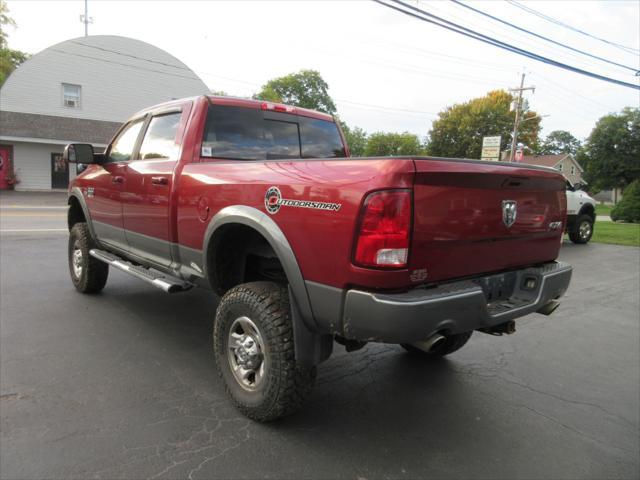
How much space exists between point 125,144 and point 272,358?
3.13m

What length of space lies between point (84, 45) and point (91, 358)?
2563 centimetres

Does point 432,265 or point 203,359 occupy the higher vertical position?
point 432,265

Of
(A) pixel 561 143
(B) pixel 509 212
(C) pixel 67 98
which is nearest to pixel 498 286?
(B) pixel 509 212

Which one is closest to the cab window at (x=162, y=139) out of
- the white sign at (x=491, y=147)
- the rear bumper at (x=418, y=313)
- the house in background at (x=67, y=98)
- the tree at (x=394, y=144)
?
the rear bumper at (x=418, y=313)

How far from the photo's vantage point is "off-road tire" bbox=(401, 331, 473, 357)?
3.70m

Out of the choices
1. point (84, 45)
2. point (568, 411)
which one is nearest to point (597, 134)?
point (84, 45)

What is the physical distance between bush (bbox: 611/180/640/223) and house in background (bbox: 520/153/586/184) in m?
36.0

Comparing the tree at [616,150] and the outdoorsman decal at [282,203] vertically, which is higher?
the tree at [616,150]

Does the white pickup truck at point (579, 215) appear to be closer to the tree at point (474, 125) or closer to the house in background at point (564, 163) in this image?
the tree at point (474, 125)

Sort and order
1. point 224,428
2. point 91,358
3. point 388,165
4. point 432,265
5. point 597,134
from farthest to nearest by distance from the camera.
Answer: point 597,134 → point 91,358 → point 224,428 → point 432,265 → point 388,165

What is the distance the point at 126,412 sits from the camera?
9.61ft

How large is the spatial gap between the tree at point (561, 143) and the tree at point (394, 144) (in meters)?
49.2

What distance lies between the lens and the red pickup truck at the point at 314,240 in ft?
7.25

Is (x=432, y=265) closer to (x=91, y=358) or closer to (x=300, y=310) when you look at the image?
(x=300, y=310)
